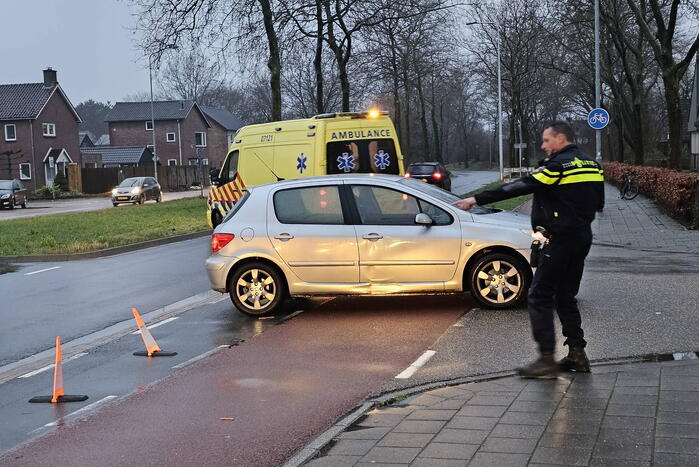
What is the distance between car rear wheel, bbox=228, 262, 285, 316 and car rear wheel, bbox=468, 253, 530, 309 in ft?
7.19

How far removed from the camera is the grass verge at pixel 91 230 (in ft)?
61.8

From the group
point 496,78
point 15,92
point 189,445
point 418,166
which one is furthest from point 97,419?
point 15,92

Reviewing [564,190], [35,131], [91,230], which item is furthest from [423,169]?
[35,131]

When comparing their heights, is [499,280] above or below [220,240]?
below

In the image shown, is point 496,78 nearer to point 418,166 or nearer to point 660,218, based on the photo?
point 418,166

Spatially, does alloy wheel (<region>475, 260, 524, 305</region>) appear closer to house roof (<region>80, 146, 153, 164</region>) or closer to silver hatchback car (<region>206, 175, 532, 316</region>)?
silver hatchback car (<region>206, 175, 532, 316</region>)

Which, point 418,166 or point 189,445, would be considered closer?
point 189,445

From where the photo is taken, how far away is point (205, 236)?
22594mm

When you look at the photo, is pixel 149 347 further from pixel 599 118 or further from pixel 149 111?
pixel 149 111

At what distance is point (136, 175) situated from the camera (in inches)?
2680

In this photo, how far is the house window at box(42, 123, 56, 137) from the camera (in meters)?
65.1

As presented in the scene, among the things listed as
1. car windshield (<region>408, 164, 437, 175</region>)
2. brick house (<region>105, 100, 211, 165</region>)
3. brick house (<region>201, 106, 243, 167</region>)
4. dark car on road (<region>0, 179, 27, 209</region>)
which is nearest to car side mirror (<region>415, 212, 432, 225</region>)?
car windshield (<region>408, 164, 437, 175</region>)

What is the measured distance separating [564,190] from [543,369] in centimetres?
127

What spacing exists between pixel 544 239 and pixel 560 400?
1.23 m
